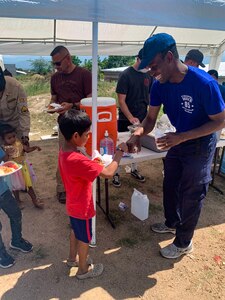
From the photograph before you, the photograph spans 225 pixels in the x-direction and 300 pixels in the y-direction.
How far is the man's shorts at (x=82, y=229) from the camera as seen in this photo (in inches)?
80.4

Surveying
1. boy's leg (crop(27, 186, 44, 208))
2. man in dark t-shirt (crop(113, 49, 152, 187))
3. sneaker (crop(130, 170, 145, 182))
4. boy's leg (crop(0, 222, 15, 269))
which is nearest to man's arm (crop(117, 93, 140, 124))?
man in dark t-shirt (crop(113, 49, 152, 187))

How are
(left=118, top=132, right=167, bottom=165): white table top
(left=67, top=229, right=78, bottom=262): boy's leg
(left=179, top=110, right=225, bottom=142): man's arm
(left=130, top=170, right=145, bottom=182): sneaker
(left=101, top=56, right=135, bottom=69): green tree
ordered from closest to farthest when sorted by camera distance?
(left=179, top=110, right=225, bottom=142): man's arm → (left=67, top=229, right=78, bottom=262): boy's leg → (left=118, top=132, right=167, bottom=165): white table top → (left=130, top=170, right=145, bottom=182): sneaker → (left=101, top=56, right=135, bottom=69): green tree

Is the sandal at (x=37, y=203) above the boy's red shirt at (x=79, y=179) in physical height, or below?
below

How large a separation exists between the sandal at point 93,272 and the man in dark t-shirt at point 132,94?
186cm

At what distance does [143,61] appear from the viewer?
76.1 inches

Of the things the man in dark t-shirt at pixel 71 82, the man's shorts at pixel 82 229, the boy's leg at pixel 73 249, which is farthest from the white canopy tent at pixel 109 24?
the boy's leg at pixel 73 249

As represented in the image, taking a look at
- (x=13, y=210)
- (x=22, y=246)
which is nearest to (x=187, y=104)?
(x=13, y=210)

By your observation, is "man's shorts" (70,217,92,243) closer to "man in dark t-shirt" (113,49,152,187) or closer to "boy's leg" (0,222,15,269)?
"boy's leg" (0,222,15,269)

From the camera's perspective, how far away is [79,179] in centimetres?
188

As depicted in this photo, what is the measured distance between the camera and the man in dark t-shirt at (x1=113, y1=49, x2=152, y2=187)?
363 centimetres

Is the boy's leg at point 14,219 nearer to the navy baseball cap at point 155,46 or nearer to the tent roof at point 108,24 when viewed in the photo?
the tent roof at point 108,24

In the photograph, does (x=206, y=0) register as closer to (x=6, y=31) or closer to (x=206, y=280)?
(x=206, y=280)

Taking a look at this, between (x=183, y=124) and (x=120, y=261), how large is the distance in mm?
1386

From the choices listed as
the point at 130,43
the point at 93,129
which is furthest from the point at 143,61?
the point at 130,43
